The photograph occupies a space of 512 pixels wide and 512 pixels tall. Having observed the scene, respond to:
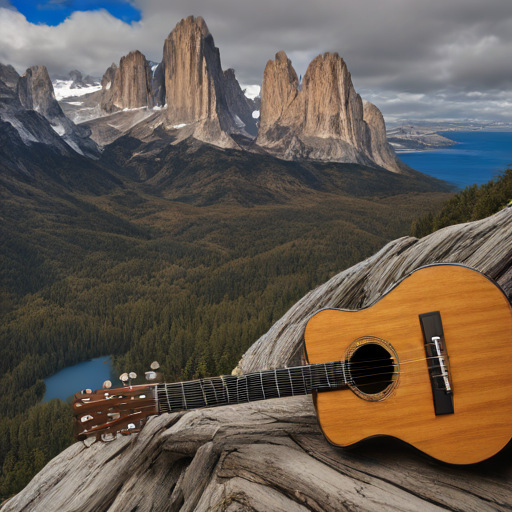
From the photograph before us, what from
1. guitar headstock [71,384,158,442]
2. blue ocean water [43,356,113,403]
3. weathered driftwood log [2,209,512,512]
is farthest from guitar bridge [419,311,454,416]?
blue ocean water [43,356,113,403]

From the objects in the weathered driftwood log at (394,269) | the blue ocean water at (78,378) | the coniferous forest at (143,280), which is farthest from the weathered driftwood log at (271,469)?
the blue ocean water at (78,378)

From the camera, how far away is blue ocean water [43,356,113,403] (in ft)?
209

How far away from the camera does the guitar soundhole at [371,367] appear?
4.99 meters

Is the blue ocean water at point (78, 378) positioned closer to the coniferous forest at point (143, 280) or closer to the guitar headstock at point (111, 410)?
the coniferous forest at point (143, 280)

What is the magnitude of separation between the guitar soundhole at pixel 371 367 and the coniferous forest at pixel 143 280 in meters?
33.0

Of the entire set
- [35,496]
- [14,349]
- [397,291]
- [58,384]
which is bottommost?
[58,384]

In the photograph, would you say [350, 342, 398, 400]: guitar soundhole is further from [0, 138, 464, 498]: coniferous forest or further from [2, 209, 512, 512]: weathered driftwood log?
[0, 138, 464, 498]: coniferous forest

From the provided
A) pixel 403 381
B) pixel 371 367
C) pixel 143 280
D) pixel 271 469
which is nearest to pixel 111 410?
pixel 271 469

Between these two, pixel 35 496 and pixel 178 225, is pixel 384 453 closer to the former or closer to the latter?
pixel 35 496

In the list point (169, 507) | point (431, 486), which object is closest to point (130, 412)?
point (169, 507)

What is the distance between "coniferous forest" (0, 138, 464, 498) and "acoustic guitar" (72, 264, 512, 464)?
3305cm

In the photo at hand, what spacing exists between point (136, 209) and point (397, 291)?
19368 centimetres

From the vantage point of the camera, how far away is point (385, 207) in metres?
151

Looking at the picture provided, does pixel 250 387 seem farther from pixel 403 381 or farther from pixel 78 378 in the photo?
pixel 78 378
